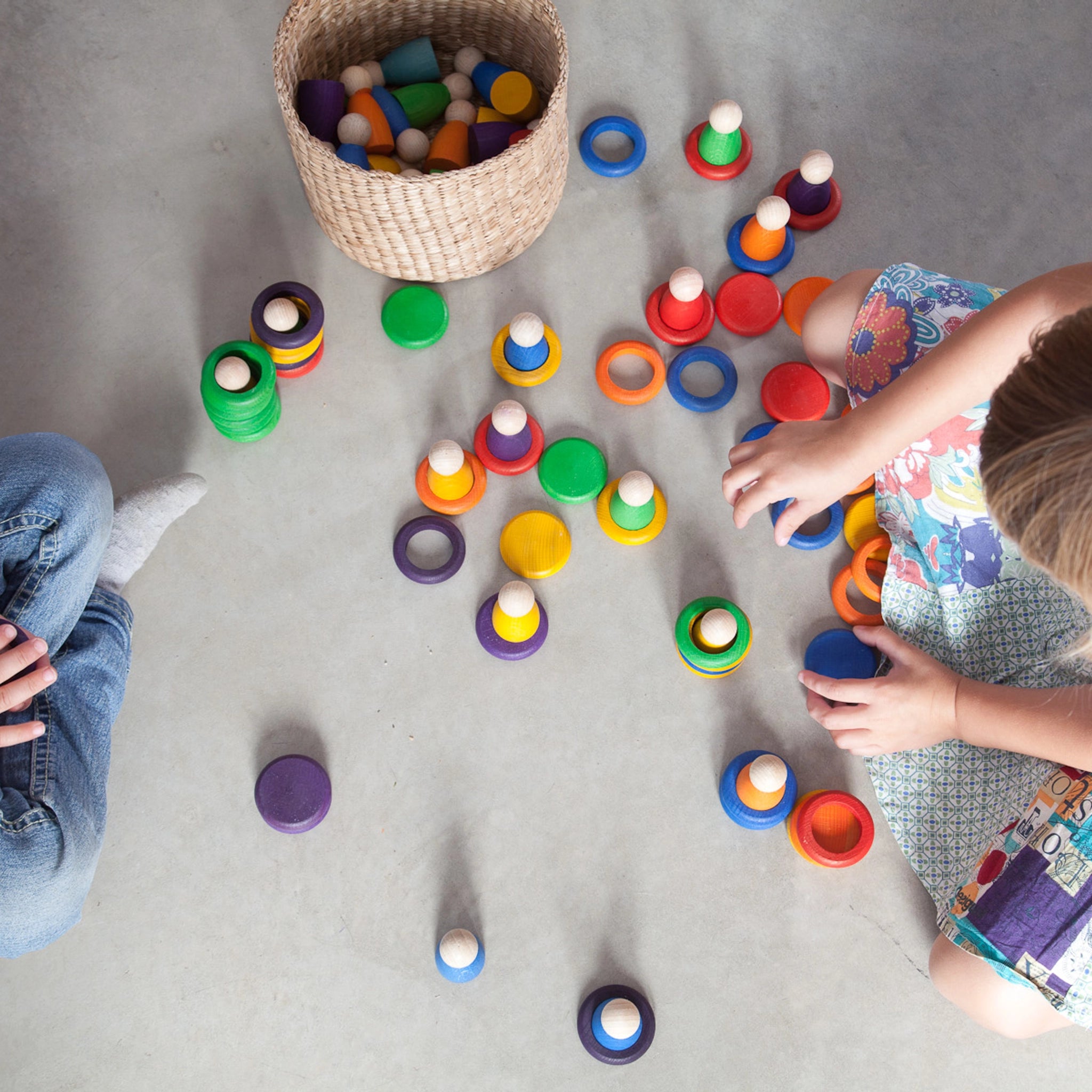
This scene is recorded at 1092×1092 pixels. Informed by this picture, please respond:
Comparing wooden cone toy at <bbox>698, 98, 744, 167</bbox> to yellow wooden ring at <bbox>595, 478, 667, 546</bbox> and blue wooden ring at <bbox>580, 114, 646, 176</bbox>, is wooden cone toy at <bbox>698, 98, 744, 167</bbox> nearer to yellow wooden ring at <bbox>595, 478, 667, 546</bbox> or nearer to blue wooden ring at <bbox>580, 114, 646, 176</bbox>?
blue wooden ring at <bbox>580, 114, 646, 176</bbox>

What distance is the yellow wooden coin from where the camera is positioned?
1.05 meters

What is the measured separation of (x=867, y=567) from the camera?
3.43 feet

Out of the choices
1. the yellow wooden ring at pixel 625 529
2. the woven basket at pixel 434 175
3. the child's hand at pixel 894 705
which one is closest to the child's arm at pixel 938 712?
the child's hand at pixel 894 705

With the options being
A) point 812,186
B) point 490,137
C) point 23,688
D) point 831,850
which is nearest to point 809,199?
point 812,186

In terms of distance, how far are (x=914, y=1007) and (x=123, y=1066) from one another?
2.50 feet

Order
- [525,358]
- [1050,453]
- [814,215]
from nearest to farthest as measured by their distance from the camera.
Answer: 1. [1050,453]
2. [525,358]
3. [814,215]

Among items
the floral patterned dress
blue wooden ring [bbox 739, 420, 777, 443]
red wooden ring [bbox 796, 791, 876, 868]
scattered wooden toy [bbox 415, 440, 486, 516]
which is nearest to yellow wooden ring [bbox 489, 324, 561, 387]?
scattered wooden toy [bbox 415, 440, 486, 516]

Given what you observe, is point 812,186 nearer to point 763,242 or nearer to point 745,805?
point 763,242

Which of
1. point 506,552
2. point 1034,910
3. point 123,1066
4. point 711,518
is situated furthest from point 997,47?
point 123,1066

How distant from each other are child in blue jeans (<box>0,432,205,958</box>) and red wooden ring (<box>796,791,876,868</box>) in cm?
66

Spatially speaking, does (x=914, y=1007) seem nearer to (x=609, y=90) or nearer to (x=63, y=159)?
(x=609, y=90)

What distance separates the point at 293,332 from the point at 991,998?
95 cm

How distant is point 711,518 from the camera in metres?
1.08

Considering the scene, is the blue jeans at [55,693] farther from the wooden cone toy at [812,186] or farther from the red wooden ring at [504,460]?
the wooden cone toy at [812,186]
